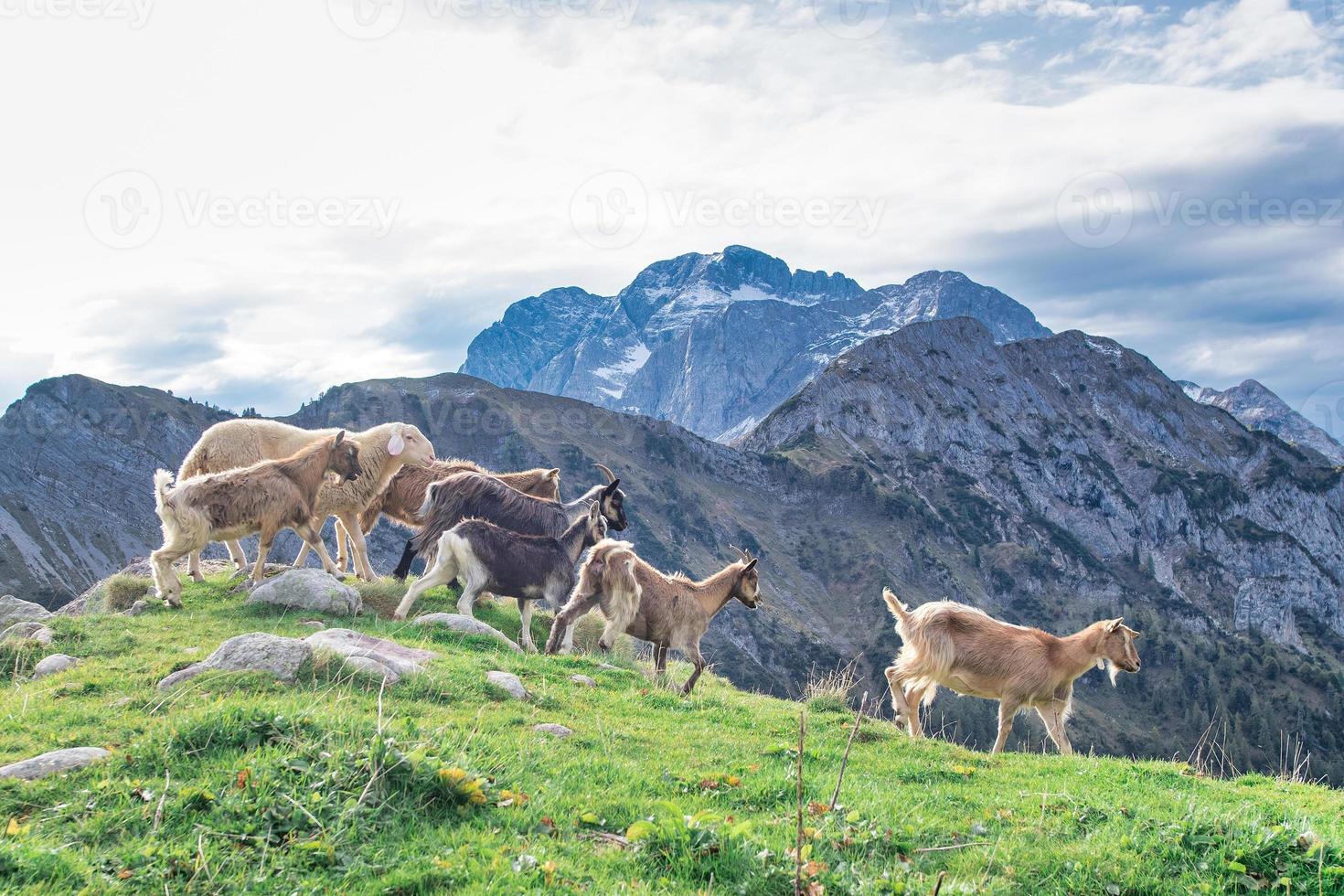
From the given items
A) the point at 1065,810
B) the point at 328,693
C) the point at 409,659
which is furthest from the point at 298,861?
the point at 1065,810

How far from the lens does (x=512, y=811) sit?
686 centimetres

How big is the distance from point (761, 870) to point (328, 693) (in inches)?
212

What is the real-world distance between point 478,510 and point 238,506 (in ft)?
16.1

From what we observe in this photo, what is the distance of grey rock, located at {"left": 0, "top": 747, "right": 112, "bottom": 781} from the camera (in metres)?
6.74

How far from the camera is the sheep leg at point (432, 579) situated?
640 inches

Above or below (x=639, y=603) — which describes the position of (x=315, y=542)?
above

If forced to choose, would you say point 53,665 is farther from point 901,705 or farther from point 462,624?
point 901,705

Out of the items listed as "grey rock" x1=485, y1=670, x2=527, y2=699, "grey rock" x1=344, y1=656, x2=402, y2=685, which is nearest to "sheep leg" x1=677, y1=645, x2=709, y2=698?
A: "grey rock" x1=485, y1=670, x2=527, y2=699

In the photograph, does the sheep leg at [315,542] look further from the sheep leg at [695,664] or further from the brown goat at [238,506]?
the sheep leg at [695,664]

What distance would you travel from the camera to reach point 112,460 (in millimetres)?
174625

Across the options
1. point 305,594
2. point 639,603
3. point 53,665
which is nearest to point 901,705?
point 639,603

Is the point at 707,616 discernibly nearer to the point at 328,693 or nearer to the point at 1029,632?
the point at 1029,632

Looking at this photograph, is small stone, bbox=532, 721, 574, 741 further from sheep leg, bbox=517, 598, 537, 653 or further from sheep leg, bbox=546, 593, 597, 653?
sheep leg, bbox=517, 598, 537, 653

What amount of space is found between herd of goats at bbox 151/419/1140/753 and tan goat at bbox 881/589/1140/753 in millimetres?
23
